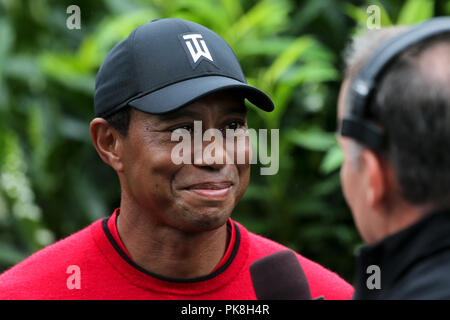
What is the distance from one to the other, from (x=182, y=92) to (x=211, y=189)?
0.87ft

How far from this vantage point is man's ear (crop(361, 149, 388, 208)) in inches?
45.8

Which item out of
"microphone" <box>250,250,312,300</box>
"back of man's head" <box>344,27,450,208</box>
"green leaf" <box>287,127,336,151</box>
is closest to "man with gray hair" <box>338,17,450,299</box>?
"back of man's head" <box>344,27,450,208</box>

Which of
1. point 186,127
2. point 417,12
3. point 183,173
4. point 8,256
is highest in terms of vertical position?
point 417,12

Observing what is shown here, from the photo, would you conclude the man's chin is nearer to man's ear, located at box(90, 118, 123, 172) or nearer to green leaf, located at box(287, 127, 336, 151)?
man's ear, located at box(90, 118, 123, 172)

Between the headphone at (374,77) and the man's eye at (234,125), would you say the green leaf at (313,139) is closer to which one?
the man's eye at (234,125)

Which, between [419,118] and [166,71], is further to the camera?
[166,71]

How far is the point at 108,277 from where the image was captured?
1.76m

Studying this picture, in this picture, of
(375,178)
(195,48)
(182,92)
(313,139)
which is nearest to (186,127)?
(182,92)

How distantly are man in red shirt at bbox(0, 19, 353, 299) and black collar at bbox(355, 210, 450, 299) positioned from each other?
1.87 ft

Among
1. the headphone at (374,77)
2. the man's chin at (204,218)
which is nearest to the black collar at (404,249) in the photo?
the headphone at (374,77)

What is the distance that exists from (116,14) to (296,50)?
1.39 metres

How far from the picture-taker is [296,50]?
11.9 feet

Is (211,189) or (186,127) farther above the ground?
(186,127)

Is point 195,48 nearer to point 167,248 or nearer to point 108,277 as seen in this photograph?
point 167,248
